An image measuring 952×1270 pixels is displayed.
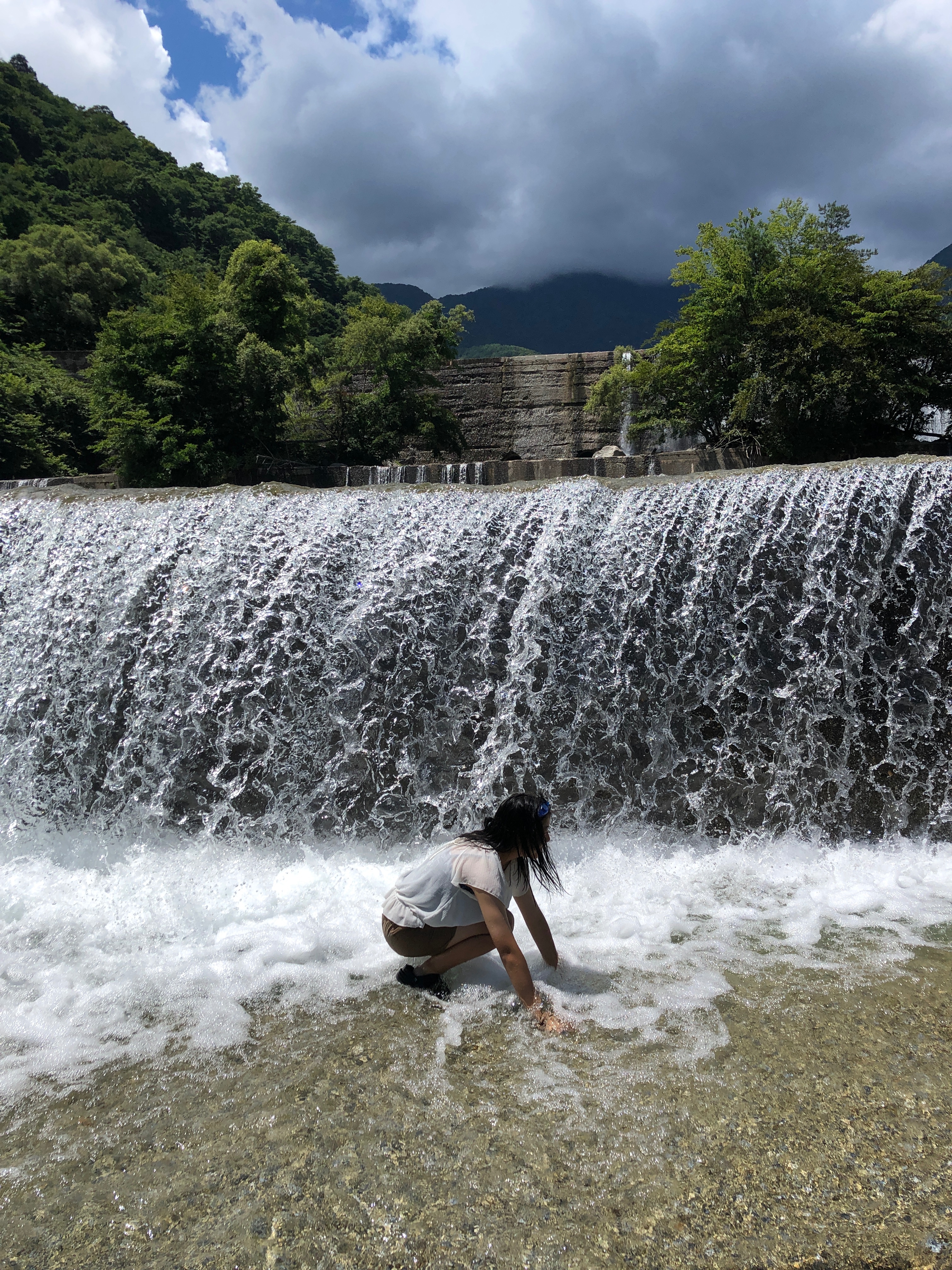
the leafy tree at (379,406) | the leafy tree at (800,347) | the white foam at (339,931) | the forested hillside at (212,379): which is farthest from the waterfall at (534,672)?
the leafy tree at (379,406)

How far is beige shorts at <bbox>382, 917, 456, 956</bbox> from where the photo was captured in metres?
2.33

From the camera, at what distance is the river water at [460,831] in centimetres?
156

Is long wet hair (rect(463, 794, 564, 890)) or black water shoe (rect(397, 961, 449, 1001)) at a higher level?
long wet hair (rect(463, 794, 564, 890))

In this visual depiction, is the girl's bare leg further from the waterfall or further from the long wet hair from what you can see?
the waterfall

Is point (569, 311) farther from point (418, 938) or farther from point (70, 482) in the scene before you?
point (418, 938)

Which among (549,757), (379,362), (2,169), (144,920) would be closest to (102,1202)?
(144,920)

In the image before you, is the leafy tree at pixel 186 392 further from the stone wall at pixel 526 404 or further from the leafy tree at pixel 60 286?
the leafy tree at pixel 60 286

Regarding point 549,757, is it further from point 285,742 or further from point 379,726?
point 285,742

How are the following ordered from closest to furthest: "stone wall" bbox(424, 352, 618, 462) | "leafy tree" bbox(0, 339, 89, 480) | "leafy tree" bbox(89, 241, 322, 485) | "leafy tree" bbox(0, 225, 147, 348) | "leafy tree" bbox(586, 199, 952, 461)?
1. "leafy tree" bbox(586, 199, 952, 461)
2. "leafy tree" bbox(89, 241, 322, 485)
3. "leafy tree" bbox(0, 339, 89, 480)
4. "stone wall" bbox(424, 352, 618, 462)
5. "leafy tree" bbox(0, 225, 147, 348)

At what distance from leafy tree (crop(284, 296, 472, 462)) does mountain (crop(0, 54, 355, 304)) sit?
64.8 ft

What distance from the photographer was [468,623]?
421 cm

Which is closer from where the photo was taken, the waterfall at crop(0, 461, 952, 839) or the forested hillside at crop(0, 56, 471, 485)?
the waterfall at crop(0, 461, 952, 839)

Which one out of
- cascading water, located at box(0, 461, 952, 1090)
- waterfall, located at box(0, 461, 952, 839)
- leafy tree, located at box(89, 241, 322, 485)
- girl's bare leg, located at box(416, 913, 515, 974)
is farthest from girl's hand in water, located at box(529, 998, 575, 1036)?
leafy tree, located at box(89, 241, 322, 485)

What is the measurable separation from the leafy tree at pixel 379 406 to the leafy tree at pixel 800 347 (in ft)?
11.9
